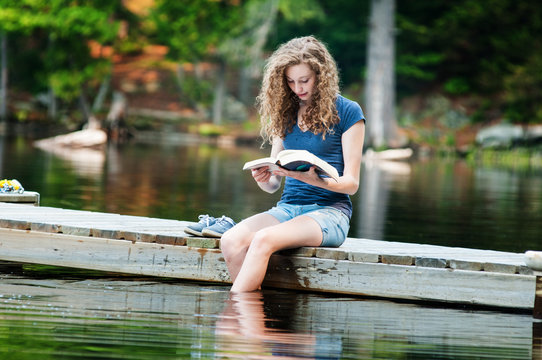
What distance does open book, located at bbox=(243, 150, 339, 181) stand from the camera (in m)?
4.64

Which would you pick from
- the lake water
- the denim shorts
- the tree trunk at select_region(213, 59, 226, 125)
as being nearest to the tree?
the tree trunk at select_region(213, 59, 226, 125)

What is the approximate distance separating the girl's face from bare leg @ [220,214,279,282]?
2.58 ft

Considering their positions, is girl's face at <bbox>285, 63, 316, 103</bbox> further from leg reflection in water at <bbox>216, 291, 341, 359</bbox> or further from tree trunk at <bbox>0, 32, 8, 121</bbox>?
tree trunk at <bbox>0, 32, 8, 121</bbox>

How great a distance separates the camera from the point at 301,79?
5094mm

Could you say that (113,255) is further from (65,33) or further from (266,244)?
(65,33)

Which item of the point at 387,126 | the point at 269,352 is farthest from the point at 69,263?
the point at 387,126

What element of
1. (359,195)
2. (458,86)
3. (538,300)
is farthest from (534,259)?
(458,86)

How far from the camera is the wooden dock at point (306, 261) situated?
512 cm

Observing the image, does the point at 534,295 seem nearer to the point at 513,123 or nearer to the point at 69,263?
the point at 69,263

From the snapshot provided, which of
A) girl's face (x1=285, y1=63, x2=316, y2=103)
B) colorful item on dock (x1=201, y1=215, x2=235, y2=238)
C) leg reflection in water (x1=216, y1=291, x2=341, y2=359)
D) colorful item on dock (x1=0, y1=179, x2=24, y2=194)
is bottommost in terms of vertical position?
leg reflection in water (x1=216, y1=291, x2=341, y2=359)

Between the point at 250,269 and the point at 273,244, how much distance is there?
195mm

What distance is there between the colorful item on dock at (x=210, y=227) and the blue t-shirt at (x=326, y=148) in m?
0.44

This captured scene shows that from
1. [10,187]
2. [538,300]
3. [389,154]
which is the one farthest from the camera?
[389,154]

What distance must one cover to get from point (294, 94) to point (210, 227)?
0.97 meters
